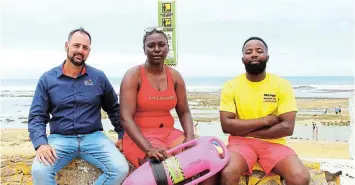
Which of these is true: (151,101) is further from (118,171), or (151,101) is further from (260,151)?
(260,151)

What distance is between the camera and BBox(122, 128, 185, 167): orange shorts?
379 cm

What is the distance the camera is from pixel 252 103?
3979 mm

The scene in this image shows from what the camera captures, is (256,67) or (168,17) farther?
(168,17)

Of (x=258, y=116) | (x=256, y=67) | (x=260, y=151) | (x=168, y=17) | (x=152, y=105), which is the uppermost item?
(x=168, y=17)

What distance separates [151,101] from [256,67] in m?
0.94

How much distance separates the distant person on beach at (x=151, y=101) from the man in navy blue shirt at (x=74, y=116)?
23 cm

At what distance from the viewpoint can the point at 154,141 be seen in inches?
149

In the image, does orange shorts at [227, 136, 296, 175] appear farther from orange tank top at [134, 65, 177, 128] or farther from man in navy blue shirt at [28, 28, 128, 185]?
man in navy blue shirt at [28, 28, 128, 185]

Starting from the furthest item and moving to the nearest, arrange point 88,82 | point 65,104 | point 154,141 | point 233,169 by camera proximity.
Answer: point 88,82
point 65,104
point 154,141
point 233,169

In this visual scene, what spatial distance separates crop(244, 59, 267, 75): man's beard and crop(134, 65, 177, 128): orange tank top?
68cm

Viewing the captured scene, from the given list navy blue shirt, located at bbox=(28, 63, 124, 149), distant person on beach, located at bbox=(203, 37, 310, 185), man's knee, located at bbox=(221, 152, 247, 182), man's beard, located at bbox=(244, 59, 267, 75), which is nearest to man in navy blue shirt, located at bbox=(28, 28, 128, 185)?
navy blue shirt, located at bbox=(28, 63, 124, 149)

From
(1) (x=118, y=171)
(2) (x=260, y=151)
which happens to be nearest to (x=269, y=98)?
(2) (x=260, y=151)

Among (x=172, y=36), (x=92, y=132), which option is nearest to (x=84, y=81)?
(x=92, y=132)

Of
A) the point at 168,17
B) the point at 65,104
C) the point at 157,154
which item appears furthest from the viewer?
the point at 168,17
